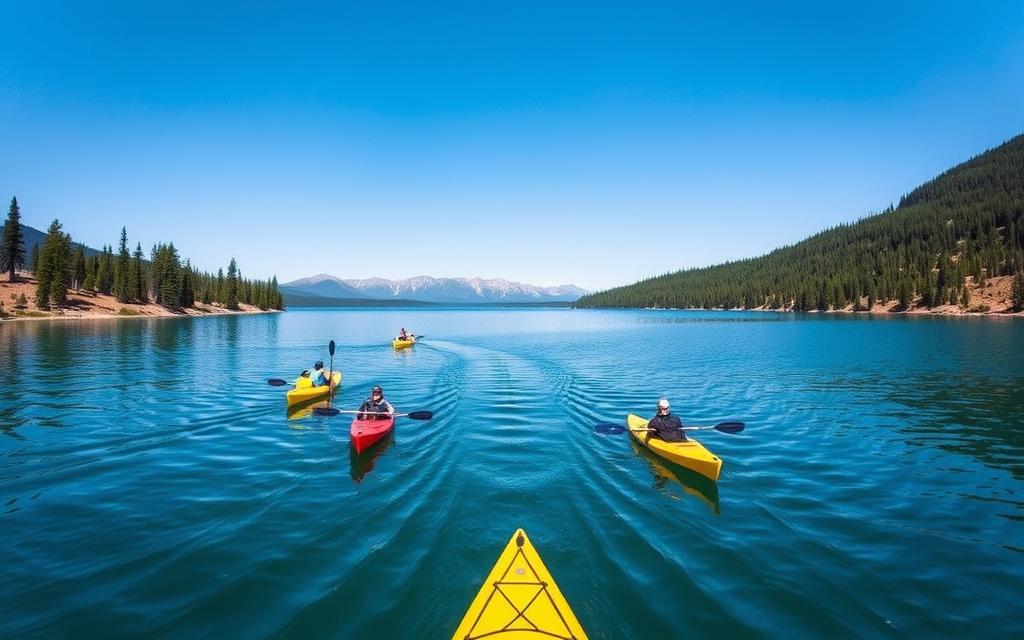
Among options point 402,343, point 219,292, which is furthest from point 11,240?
point 402,343

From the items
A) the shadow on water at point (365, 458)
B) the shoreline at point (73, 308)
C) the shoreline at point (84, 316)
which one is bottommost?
the shadow on water at point (365, 458)

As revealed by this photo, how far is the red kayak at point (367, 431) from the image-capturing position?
19359 millimetres

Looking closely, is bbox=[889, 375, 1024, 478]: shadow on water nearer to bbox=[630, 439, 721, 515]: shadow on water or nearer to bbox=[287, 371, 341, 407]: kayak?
bbox=[630, 439, 721, 515]: shadow on water

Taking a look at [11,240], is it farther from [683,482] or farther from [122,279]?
[683,482]

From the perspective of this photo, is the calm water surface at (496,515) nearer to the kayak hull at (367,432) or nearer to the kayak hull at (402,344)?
the kayak hull at (367,432)

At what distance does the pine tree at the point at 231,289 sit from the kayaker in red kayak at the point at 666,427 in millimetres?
191916

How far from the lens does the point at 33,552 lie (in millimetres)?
11547

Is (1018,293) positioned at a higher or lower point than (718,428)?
higher

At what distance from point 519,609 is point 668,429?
11990 mm

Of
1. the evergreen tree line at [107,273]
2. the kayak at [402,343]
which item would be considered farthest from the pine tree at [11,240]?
the kayak at [402,343]

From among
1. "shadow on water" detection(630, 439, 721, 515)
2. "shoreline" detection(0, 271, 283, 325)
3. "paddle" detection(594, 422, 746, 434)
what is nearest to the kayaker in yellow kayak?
"paddle" detection(594, 422, 746, 434)

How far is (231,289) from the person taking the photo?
178 m

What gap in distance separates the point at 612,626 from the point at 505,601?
2.14m

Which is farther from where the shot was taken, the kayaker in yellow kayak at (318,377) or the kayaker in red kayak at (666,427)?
the kayaker in yellow kayak at (318,377)
